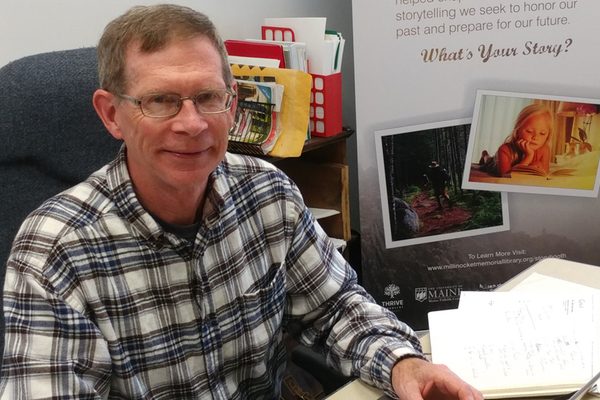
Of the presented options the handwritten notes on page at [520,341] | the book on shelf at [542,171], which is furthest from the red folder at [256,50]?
the handwritten notes on page at [520,341]

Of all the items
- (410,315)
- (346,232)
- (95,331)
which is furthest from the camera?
(410,315)

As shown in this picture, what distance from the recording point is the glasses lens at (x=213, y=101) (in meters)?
0.98

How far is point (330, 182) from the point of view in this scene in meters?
2.14

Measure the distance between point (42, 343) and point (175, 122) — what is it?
0.36m

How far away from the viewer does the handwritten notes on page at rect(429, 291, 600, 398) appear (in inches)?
38.3

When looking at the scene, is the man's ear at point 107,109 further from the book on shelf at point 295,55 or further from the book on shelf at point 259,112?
the book on shelf at point 295,55

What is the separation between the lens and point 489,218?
216 centimetres

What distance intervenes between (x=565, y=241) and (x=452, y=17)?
2.71 ft

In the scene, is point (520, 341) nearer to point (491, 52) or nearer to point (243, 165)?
point (243, 165)

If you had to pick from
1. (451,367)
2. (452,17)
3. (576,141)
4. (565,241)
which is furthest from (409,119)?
(451,367)

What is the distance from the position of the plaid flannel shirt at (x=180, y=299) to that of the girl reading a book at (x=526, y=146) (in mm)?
1046

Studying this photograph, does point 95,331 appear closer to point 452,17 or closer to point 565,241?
point 452,17

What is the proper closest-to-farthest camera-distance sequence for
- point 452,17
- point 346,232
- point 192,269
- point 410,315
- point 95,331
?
point 95,331
point 192,269
point 452,17
point 346,232
point 410,315

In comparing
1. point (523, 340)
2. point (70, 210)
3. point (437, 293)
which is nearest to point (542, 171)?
point (437, 293)
